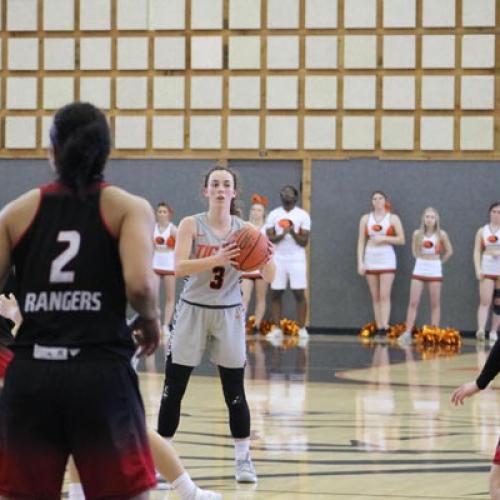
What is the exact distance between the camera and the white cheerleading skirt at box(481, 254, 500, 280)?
60.6 ft

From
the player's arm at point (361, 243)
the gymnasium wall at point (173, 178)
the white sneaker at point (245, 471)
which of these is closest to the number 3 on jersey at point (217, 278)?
the white sneaker at point (245, 471)

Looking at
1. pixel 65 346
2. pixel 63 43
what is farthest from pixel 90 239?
pixel 63 43

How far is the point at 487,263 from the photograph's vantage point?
60.9 ft

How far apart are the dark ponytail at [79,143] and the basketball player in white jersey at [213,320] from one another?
10.7ft

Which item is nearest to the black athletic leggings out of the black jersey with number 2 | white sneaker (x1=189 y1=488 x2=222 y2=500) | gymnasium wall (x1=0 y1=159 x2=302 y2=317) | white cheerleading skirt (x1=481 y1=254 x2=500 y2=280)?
white sneaker (x1=189 y1=488 x2=222 y2=500)

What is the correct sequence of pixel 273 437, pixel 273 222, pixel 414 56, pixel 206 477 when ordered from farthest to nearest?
1. pixel 414 56
2. pixel 273 222
3. pixel 273 437
4. pixel 206 477

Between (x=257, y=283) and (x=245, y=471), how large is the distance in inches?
479

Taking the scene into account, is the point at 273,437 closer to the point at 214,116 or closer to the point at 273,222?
the point at 273,222

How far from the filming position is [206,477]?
738 cm

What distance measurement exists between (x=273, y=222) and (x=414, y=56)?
11.4 feet

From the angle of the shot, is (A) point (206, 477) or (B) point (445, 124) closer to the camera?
(A) point (206, 477)

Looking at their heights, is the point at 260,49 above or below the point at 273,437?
above

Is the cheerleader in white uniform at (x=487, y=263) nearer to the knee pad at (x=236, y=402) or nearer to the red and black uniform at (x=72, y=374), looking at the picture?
the knee pad at (x=236, y=402)

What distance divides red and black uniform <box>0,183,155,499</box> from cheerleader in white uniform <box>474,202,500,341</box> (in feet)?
48.7
